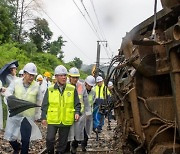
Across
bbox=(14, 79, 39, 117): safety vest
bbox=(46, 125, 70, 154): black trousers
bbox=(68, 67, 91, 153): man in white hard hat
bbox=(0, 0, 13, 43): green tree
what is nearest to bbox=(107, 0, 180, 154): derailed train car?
bbox=(46, 125, 70, 154): black trousers

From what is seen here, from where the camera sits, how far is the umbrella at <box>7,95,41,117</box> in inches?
277

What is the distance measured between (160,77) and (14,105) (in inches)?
138

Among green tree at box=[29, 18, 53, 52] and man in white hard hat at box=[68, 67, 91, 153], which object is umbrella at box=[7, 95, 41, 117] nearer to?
man in white hard hat at box=[68, 67, 91, 153]

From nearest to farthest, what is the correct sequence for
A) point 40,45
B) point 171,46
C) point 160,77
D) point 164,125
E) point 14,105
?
point 171,46, point 164,125, point 160,77, point 14,105, point 40,45

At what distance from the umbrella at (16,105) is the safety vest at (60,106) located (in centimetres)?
41

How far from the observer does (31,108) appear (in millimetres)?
7273

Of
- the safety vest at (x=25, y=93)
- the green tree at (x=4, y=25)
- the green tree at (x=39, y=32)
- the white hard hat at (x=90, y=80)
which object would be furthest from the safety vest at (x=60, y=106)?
the green tree at (x=39, y=32)

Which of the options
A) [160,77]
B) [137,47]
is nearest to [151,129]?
[160,77]

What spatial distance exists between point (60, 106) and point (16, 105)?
0.80 metres

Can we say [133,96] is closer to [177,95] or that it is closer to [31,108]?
[177,95]

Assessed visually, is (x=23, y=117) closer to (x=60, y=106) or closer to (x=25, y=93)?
(x=25, y=93)

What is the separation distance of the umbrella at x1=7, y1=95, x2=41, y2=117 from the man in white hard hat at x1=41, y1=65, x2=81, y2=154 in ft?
1.03

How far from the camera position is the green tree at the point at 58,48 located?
6022cm

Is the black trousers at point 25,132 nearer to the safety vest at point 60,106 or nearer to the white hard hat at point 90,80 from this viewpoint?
the safety vest at point 60,106
